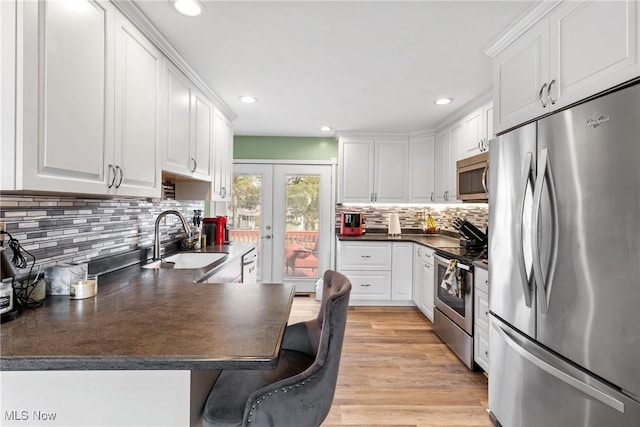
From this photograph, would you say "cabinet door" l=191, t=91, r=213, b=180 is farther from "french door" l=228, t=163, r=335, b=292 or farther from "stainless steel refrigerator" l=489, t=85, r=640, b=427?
"stainless steel refrigerator" l=489, t=85, r=640, b=427

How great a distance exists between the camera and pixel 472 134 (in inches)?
129

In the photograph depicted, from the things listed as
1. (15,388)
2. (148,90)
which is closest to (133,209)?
(148,90)

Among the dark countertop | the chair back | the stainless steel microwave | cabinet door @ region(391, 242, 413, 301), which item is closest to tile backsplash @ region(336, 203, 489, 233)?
cabinet door @ region(391, 242, 413, 301)

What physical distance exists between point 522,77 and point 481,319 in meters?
1.65

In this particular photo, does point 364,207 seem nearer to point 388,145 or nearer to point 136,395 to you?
point 388,145

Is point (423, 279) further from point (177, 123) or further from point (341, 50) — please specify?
point (177, 123)

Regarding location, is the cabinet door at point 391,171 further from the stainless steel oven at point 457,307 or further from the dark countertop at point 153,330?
the dark countertop at point 153,330

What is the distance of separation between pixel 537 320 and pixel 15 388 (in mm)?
1950

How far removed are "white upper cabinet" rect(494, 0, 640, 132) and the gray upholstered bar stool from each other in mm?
1329

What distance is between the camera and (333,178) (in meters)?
4.90

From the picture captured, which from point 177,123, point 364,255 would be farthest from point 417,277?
point 177,123

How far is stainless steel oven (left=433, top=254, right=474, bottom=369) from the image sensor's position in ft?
→ 8.31

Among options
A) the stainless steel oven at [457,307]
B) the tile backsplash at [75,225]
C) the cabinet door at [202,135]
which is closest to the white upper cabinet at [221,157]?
the cabinet door at [202,135]

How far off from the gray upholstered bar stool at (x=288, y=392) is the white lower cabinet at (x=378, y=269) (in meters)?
3.00
